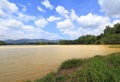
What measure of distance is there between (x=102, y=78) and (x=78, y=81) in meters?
0.74

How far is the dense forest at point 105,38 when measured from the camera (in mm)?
67844

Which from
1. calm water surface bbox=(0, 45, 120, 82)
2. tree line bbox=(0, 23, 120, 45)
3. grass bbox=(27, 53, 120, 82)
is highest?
tree line bbox=(0, 23, 120, 45)

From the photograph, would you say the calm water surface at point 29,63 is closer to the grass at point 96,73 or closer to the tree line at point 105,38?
the grass at point 96,73

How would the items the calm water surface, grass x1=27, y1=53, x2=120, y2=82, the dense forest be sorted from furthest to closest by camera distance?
1. the dense forest
2. the calm water surface
3. grass x1=27, y1=53, x2=120, y2=82

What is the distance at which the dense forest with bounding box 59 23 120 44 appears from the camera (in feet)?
223

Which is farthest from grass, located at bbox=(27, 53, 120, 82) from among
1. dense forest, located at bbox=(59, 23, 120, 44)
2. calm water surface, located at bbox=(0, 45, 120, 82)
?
dense forest, located at bbox=(59, 23, 120, 44)

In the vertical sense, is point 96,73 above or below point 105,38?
below

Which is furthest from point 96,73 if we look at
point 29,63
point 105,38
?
point 105,38

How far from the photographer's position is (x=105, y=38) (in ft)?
239

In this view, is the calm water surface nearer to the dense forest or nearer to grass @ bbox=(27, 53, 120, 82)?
grass @ bbox=(27, 53, 120, 82)

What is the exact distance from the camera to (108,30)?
3152 inches

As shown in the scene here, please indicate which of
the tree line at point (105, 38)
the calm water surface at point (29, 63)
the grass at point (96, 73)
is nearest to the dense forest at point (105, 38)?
the tree line at point (105, 38)

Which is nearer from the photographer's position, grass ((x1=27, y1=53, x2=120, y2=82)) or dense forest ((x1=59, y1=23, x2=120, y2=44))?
grass ((x1=27, y1=53, x2=120, y2=82))

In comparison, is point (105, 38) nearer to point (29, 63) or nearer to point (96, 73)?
point (29, 63)
